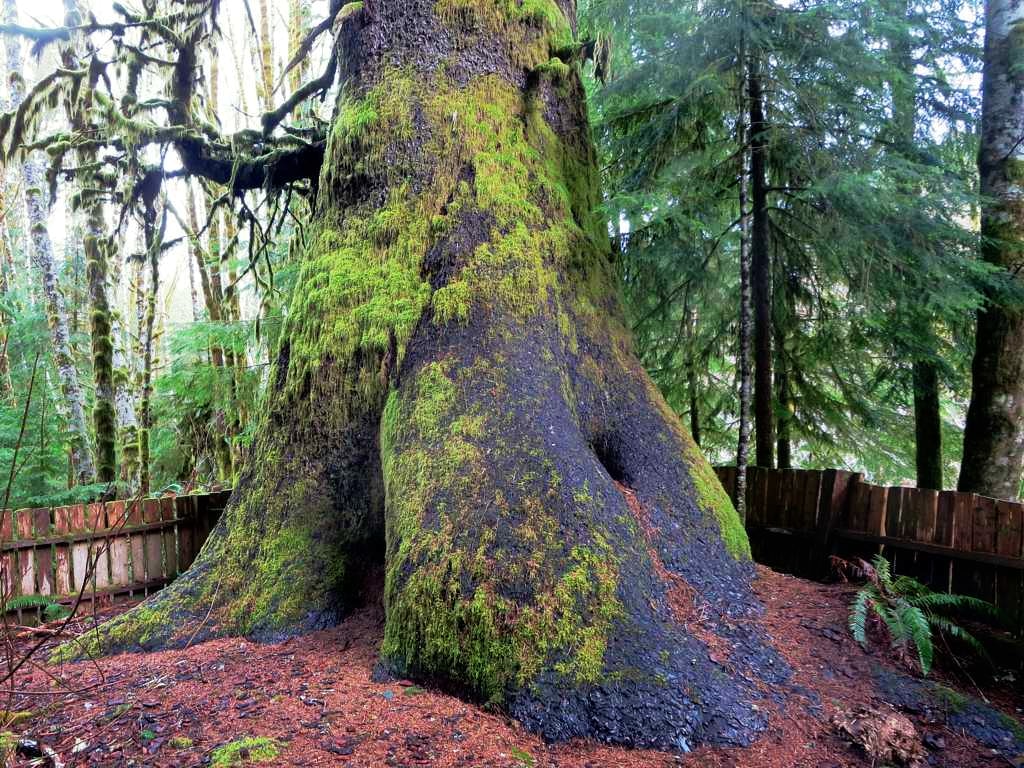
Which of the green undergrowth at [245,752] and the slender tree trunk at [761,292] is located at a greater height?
the slender tree trunk at [761,292]

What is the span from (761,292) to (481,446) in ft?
17.1

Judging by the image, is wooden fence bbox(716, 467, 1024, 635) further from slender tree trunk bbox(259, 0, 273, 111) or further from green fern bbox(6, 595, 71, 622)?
slender tree trunk bbox(259, 0, 273, 111)

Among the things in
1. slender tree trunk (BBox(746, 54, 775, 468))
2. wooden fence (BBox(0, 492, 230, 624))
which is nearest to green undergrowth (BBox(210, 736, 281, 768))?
wooden fence (BBox(0, 492, 230, 624))

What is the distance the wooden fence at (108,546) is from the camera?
18.8ft

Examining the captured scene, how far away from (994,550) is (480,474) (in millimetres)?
4144

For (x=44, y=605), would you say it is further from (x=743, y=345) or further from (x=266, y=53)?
(x=266, y=53)

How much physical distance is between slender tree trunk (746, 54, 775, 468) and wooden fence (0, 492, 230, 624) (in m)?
6.71

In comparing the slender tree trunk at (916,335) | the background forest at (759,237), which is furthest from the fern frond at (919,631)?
the slender tree trunk at (916,335)

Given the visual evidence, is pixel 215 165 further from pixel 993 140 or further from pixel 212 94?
pixel 212 94

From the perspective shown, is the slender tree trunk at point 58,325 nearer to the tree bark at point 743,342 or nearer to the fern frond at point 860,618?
the tree bark at point 743,342

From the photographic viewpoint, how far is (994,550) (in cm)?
472

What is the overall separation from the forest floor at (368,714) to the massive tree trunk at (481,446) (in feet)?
0.54

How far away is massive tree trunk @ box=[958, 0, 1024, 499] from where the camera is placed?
21.2 ft

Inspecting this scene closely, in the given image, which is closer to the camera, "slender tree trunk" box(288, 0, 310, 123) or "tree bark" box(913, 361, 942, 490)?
"tree bark" box(913, 361, 942, 490)
